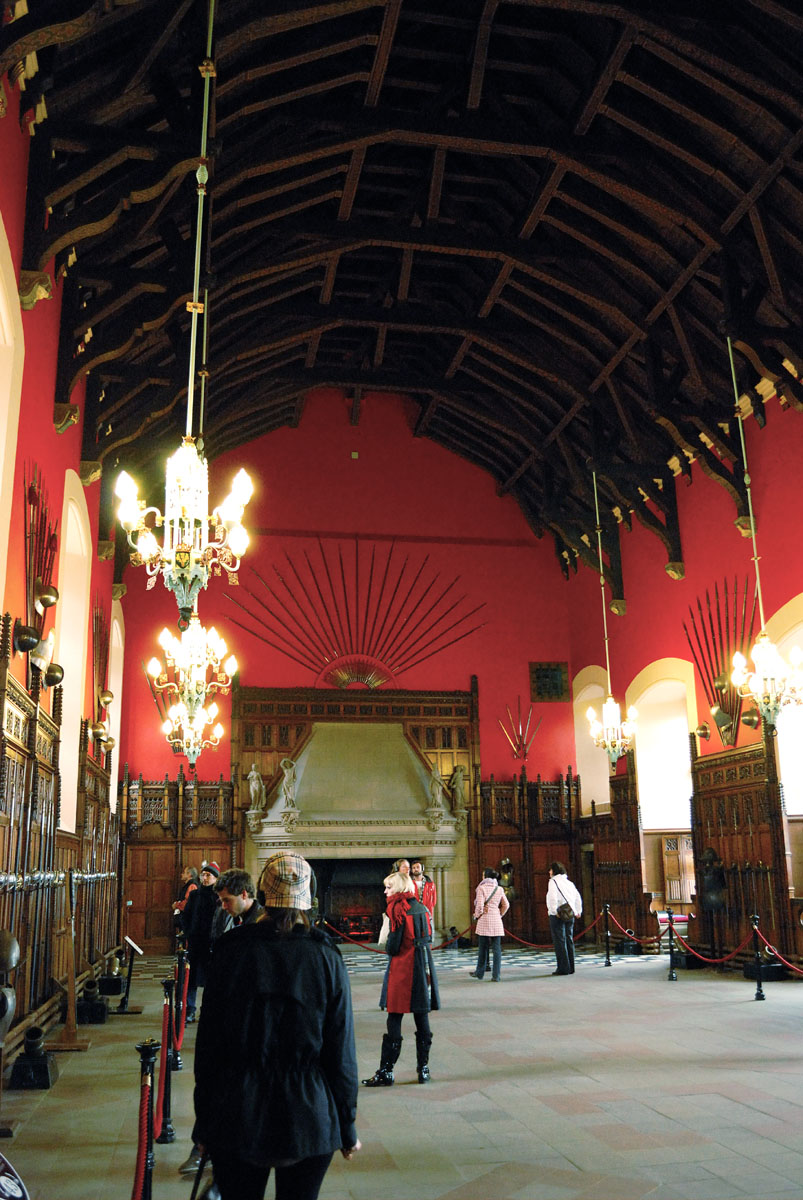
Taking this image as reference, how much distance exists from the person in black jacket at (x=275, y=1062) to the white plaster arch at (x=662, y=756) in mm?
11153

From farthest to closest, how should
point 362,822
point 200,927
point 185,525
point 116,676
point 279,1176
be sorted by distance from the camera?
point 362,822 → point 116,676 → point 200,927 → point 185,525 → point 279,1176

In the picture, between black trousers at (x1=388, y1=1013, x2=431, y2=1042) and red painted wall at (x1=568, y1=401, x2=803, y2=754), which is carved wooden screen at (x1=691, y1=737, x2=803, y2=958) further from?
black trousers at (x1=388, y1=1013, x2=431, y2=1042)

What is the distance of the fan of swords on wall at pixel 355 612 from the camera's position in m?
14.4

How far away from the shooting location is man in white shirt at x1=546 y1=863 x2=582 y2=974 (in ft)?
32.3

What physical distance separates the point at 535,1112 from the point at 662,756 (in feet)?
31.2

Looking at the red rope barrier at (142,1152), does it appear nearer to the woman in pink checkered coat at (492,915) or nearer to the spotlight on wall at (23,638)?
the spotlight on wall at (23,638)

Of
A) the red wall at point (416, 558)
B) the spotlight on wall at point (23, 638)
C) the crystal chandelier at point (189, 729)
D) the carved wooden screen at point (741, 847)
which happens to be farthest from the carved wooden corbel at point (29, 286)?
the red wall at point (416, 558)

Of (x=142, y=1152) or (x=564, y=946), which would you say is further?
(x=564, y=946)

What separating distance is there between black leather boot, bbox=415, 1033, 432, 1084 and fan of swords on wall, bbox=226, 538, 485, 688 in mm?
9481

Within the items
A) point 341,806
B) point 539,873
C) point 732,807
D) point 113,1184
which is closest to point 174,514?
point 113,1184

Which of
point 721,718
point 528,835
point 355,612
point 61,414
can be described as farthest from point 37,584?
point 528,835

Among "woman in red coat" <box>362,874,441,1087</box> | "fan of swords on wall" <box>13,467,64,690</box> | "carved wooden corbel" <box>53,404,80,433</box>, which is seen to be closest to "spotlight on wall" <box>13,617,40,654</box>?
"fan of swords on wall" <box>13,467,64,690</box>

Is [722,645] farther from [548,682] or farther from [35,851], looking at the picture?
[35,851]

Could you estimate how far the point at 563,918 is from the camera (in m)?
9.86
